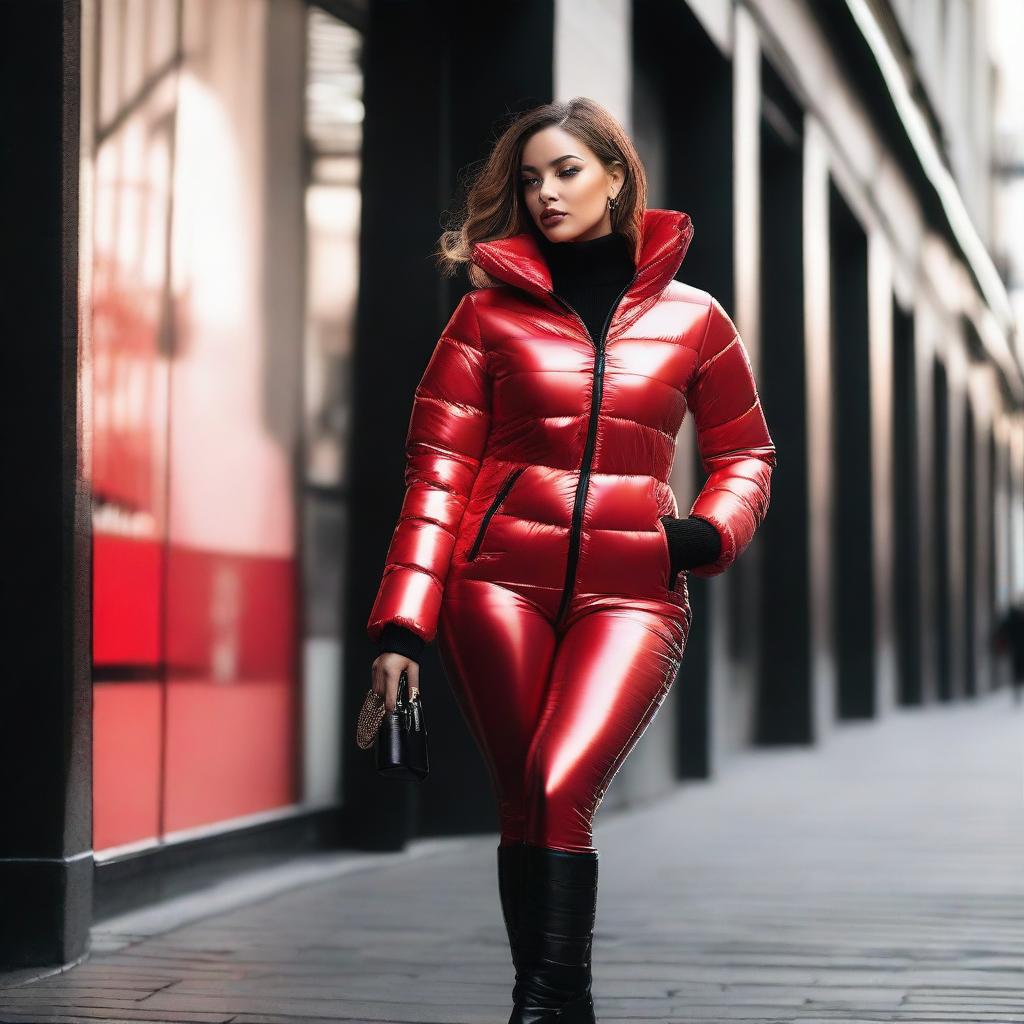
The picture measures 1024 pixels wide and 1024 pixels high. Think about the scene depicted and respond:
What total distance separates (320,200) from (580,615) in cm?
441

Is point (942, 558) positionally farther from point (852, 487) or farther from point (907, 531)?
point (852, 487)

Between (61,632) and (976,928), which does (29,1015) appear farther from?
(976,928)

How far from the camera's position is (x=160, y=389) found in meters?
6.51

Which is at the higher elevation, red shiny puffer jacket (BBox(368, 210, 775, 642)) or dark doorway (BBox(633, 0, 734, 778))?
dark doorway (BBox(633, 0, 734, 778))

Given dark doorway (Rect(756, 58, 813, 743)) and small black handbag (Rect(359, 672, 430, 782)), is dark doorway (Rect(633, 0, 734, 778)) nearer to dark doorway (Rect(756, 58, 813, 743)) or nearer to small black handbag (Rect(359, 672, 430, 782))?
dark doorway (Rect(756, 58, 813, 743))

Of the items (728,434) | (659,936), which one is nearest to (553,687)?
(728,434)

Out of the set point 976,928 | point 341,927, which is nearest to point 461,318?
point 341,927

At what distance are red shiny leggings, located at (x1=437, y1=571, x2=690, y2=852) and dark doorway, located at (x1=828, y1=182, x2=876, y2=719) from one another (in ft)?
48.6

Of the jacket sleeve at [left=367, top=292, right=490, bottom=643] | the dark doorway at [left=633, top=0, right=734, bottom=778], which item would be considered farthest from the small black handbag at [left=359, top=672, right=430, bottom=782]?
the dark doorway at [left=633, top=0, right=734, bottom=778]

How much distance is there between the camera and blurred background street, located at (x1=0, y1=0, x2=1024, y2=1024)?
5.03 metres

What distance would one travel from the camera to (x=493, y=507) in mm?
3734

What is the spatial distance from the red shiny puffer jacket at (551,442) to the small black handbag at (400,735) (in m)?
0.13

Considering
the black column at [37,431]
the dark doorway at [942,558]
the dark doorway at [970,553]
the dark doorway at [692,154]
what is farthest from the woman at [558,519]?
the dark doorway at [970,553]

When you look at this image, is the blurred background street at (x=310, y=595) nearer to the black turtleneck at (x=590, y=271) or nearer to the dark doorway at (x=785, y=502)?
the dark doorway at (x=785, y=502)
